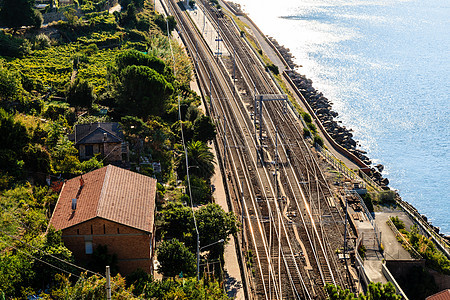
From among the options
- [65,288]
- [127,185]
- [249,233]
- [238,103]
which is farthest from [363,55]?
[65,288]

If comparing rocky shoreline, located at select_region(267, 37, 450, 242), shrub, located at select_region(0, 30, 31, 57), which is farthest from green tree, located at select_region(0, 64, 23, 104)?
rocky shoreline, located at select_region(267, 37, 450, 242)

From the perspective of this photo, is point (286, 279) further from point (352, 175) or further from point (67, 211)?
point (352, 175)

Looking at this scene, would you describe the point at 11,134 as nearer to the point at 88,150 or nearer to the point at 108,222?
the point at 88,150

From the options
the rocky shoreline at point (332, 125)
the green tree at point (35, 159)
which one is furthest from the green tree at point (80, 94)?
the rocky shoreline at point (332, 125)

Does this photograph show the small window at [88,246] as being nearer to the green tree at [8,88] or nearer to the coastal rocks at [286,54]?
the green tree at [8,88]

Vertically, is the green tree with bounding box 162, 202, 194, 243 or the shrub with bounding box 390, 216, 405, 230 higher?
the green tree with bounding box 162, 202, 194, 243

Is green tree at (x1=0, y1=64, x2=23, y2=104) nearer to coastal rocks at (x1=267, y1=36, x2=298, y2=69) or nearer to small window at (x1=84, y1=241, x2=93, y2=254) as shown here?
small window at (x1=84, y1=241, x2=93, y2=254)

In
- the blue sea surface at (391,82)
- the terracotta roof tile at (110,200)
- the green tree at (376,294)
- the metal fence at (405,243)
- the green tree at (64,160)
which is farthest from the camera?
the blue sea surface at (391,82)
